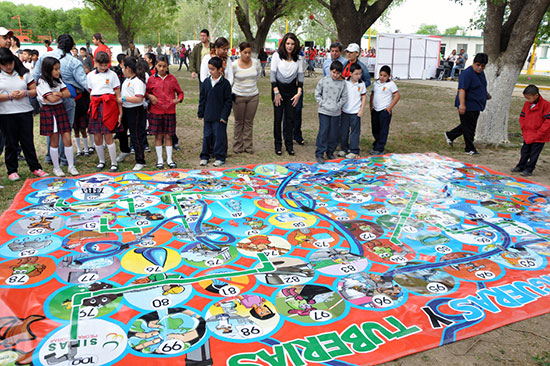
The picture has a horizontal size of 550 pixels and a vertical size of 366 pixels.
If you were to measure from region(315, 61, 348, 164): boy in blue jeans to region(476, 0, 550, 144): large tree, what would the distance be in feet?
9.77

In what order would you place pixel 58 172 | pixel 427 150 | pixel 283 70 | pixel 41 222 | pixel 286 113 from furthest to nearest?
pixel 427 150
pixel 286 113
pixel 283 70
pixel 58 172
pixel 41 222

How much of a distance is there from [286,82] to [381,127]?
1.67m

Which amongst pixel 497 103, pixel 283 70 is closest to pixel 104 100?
pixel 283 70

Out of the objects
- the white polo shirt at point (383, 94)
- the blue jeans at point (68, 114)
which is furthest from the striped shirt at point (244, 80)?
the blue jeans at point (68, 114)

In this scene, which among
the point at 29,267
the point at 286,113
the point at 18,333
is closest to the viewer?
the point at 18,333

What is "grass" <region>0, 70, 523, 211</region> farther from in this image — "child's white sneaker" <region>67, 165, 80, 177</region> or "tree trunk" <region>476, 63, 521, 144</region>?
"tree trunk" <region>476, 63, 521, 144</region>

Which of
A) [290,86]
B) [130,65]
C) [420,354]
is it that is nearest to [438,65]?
[290,86]

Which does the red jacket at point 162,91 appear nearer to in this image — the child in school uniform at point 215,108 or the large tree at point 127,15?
the child in school uniform at point 215,108

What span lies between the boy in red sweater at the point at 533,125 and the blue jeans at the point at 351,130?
2.15 meters

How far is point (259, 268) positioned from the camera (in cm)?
314

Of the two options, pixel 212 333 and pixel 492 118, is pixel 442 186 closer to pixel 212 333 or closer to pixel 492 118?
pixel 492 118

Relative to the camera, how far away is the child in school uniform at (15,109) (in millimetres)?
4578

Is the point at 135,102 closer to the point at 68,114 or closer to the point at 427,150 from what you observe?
the point at 68,114

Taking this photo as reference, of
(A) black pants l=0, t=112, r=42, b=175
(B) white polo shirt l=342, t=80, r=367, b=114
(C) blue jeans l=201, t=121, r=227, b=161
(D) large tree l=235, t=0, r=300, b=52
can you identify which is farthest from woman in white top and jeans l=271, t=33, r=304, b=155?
(D) large tree l=235, t=0, r=300, b=52
